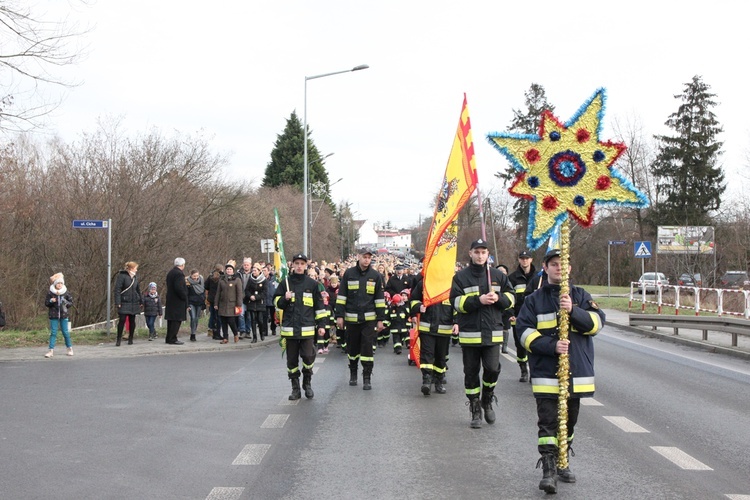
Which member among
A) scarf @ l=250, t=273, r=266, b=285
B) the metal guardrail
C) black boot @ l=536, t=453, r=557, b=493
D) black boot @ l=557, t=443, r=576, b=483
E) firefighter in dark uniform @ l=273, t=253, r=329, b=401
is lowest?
black boot @ l=557, t=443, r=576, b=483

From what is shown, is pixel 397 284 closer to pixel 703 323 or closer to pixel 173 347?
pixel 173 347

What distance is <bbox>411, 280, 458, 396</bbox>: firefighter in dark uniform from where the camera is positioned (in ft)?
35.0

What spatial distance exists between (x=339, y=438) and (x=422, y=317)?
3.58 metres

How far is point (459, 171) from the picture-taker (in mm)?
10469

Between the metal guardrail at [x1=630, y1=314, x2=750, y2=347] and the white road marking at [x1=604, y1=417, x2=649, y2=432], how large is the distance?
29.0ft

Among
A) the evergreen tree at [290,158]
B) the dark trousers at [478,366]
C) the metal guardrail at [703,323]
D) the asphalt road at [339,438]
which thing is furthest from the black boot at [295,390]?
the evergreen tree at [290,158]

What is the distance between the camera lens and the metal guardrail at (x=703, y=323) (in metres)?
16.7

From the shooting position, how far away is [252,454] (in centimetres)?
695

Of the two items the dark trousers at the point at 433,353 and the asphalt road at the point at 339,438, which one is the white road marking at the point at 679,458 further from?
the dark trousers at the point at 433,353

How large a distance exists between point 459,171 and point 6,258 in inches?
697

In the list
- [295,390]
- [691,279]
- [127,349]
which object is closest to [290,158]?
[691,279]

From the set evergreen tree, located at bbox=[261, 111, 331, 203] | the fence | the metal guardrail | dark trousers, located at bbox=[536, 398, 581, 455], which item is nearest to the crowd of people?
dark trousers, located at bbox=[536, 398, 581, 455]

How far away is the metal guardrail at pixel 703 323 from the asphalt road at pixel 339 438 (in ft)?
14.6

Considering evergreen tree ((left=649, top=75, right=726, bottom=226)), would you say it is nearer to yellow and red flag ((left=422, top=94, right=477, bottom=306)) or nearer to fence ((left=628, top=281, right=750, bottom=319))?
fence ((left=628, top=281, right=750, bottom=319))
